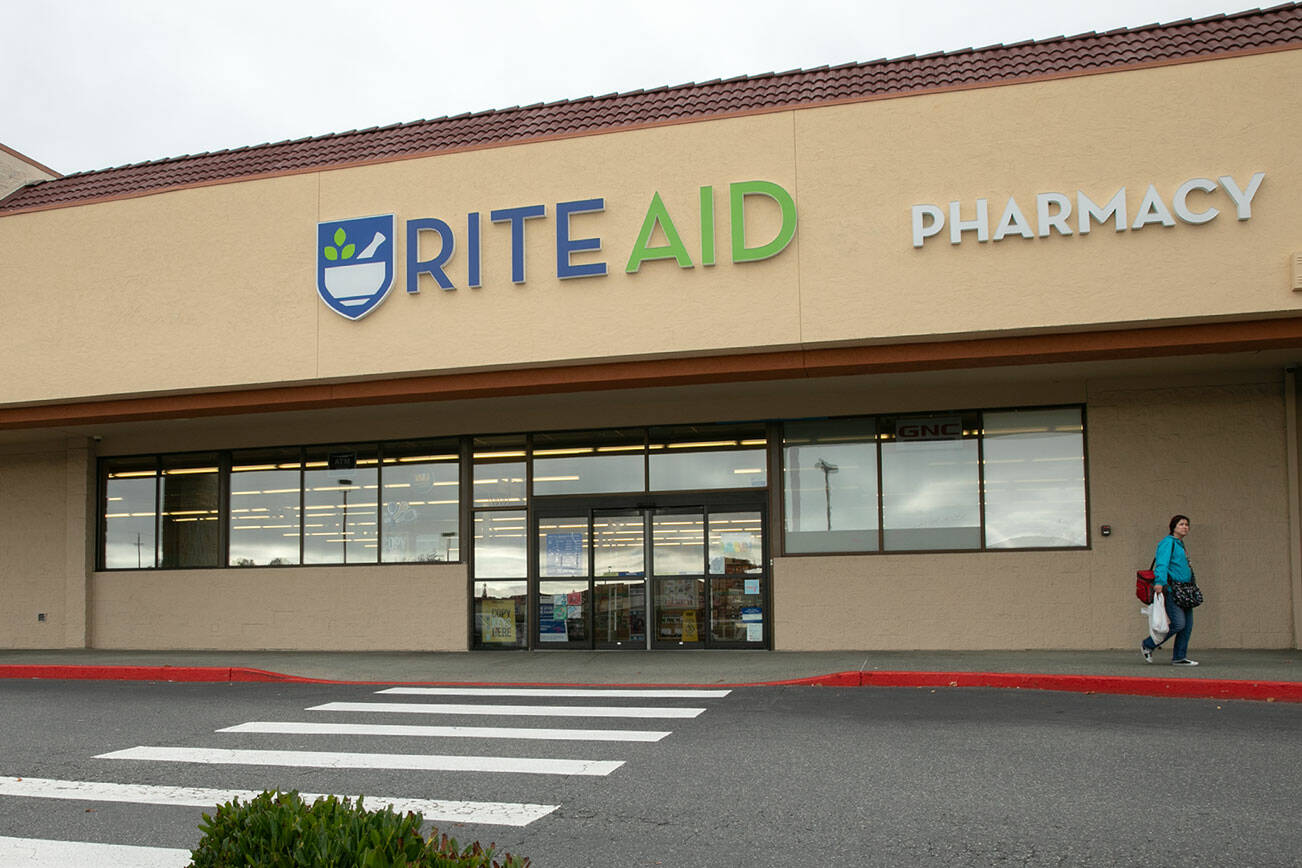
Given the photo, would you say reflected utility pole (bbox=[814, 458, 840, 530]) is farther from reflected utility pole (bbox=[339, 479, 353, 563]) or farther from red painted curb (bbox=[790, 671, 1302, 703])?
reflected utility pole (bbox=[339, 479, 353, 563])

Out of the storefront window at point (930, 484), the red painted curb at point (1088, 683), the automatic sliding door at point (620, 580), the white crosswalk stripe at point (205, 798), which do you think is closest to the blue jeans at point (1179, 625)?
the red painted curb at point (1088, 683)

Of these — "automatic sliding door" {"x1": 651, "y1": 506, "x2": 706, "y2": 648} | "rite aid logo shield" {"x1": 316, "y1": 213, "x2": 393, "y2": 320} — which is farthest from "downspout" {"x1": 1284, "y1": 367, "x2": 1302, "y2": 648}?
"rite aid logo shield" {"x1": 316, "y1": 213, "x2": 393, "y2": 320}

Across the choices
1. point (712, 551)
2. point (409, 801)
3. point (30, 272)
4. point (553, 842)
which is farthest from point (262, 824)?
point (30, 272)

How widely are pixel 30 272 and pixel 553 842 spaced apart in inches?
581

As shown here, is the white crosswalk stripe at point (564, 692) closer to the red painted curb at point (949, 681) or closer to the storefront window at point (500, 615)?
the red painted curb at point (949, 681)

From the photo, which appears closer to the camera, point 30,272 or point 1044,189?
point 1044,189

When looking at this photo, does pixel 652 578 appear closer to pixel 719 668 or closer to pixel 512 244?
pixel 719 668

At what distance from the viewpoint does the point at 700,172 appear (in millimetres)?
14344

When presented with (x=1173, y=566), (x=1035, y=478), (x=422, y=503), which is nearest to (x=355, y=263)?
(x=422, y=503)

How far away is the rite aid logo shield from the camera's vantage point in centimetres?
1545

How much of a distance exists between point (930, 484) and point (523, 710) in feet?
22.6

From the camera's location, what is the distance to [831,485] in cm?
1602

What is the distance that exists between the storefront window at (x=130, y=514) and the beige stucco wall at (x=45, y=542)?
31 cm

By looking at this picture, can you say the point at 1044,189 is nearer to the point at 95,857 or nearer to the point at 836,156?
the point at 836,156
